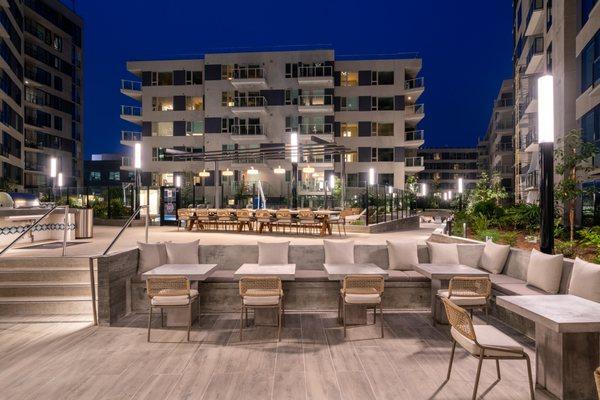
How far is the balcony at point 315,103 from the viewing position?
111 ft

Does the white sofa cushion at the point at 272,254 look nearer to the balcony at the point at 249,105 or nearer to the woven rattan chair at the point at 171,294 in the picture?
the woven rattan chair at the point at 171,294


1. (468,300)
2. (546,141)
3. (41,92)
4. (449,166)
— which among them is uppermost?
(41,92)

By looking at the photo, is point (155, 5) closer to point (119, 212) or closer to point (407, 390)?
point (119, 212)

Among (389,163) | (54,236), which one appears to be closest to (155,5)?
(389,163)

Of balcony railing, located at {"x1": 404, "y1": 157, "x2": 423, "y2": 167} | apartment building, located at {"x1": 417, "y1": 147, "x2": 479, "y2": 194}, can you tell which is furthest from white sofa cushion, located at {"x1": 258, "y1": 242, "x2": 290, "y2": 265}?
apartment building, located at {"x1": 417, "y1": 147, "x2": 479, "y2": 194}

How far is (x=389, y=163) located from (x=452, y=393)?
1241 inches

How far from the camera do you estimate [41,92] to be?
41.8 m

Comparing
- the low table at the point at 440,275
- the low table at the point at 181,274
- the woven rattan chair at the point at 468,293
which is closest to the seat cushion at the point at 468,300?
the woven rattan chair at the point at 468,293

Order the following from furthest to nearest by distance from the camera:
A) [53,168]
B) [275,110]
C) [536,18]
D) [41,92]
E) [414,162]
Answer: [41,92], [414,162], [275,110], [536,18], [53,168]

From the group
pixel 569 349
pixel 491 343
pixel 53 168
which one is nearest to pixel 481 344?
pixel 491 343

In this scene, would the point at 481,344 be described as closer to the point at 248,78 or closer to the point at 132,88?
the point at 248,78

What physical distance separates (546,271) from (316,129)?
28.1 m

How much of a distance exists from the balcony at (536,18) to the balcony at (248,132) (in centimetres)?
1919

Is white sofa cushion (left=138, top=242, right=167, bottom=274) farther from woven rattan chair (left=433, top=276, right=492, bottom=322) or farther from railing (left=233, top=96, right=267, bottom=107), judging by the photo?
railing (left=233, top=96, right=267, bottom=107)
